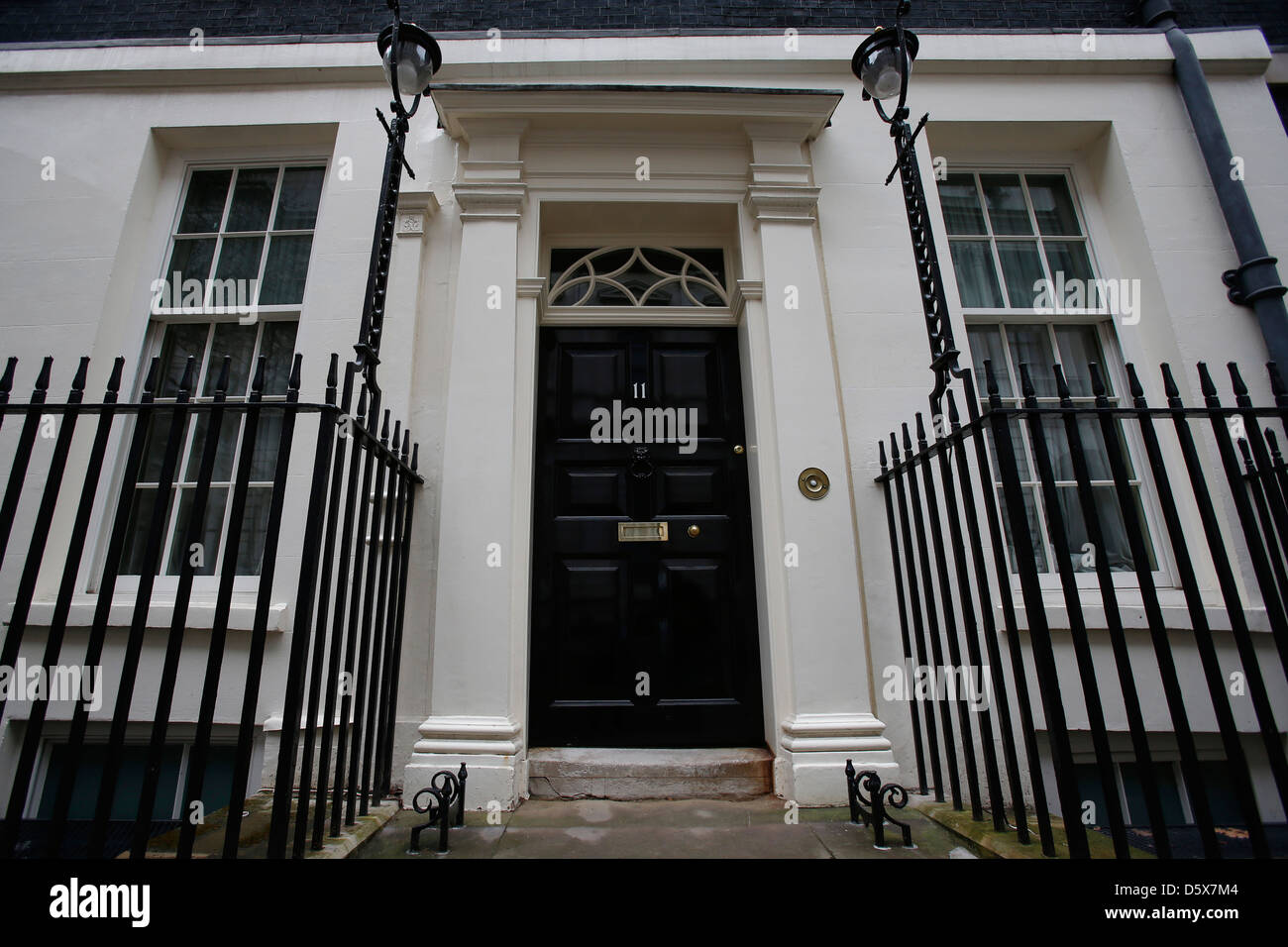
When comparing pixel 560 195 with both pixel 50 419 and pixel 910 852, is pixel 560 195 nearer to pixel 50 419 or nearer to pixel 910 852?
pixel 50 419

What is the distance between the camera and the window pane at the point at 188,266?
373 centimetres

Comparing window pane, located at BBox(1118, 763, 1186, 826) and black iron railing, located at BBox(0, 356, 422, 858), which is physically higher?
black iron railing, located at BBox(0, 356, 422, 858)

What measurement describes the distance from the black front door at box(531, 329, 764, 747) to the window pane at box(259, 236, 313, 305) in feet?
5.47

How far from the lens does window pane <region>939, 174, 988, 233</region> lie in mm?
3908

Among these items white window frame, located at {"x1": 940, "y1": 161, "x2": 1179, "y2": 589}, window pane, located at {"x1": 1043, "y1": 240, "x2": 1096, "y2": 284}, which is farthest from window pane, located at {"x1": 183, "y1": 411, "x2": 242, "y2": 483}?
window pane, located at {"x1": 1043, "y1": 240, "x2": 1096, "y2": 284}

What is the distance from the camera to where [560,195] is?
3.54 m

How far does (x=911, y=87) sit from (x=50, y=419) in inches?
228

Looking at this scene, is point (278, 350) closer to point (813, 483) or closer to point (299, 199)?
point (299, 199)

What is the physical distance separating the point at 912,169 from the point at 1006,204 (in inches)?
63.1

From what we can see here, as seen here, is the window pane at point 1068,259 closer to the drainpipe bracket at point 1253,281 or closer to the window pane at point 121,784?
the drainpipe bracket at point 1253,281

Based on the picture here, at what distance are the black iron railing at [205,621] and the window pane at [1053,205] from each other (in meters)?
4.36

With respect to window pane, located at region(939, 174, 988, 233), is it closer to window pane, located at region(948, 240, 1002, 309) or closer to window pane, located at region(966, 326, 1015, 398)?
window pane, located at region(948, 240, 1002, 309)

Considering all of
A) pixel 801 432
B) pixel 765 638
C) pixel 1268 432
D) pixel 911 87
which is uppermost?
pixel 911 87
